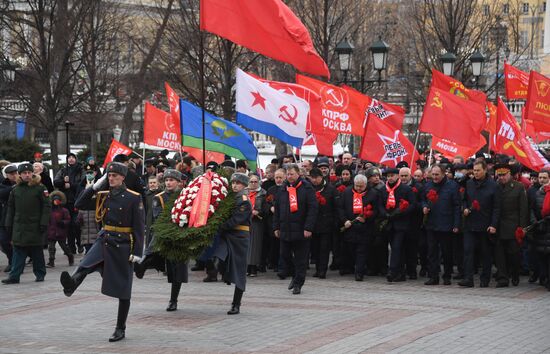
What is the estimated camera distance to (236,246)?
40.3ft

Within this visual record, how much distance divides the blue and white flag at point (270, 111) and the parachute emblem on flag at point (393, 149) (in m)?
2.99

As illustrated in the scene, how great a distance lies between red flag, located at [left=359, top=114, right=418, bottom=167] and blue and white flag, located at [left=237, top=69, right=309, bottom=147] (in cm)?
257

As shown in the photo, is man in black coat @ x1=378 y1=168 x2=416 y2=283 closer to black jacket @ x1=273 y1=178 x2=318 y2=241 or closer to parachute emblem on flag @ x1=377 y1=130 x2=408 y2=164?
black jacket @ x1=273 y1=178 x2=318 y2=241

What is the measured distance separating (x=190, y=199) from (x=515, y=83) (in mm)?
10615

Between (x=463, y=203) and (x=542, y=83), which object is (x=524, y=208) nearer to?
(x=463, y=203)

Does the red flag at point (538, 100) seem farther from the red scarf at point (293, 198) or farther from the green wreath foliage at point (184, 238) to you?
the green wreath foliage at point (184, 238)

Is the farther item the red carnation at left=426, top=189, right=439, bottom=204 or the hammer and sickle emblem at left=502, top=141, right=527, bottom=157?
the hammer and sickle emblem at left=502, top=141, right=527, bottom=157

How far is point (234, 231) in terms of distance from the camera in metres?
12.3

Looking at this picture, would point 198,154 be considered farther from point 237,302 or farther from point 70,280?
point 70,280

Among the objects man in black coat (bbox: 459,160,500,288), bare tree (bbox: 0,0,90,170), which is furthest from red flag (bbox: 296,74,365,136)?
bare tree (bbox: 0,0,90,170)

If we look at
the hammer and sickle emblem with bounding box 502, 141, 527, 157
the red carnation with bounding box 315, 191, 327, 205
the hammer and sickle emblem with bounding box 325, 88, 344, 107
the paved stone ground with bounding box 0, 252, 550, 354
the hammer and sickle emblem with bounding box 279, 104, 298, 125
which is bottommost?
the paved stone ground with bounding box 0, 252, 550, 354

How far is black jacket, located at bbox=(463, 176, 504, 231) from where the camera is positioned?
48.1 feet

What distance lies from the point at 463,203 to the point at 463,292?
150 cm

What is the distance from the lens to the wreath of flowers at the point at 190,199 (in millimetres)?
11852
